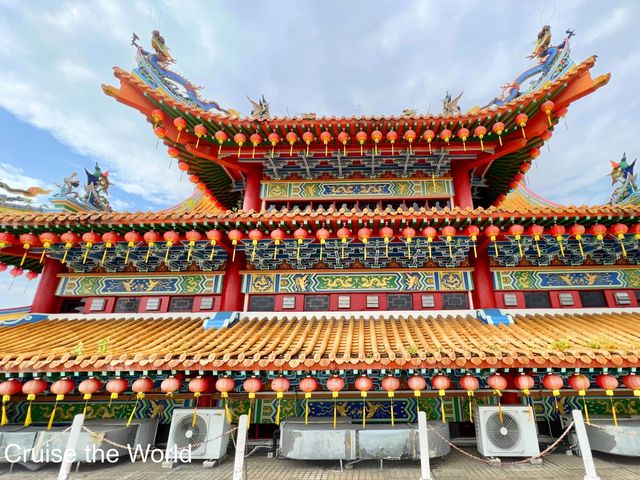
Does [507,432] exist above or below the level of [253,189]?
below

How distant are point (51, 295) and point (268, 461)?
6526 mm

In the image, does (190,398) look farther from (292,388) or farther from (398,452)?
(398,452)

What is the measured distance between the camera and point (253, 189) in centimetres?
891

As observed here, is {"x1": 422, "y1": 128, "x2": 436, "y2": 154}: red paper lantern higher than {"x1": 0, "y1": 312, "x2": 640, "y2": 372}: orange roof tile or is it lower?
higher

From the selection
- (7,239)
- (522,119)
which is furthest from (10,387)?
(522,119)

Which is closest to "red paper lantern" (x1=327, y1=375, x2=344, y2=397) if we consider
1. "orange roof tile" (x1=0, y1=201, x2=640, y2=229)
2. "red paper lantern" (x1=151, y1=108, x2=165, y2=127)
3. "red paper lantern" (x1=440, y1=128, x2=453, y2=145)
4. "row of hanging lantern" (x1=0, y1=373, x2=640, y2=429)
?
"row of hanging lantern" (x1=0, y1=373, x2=640, y2=429)

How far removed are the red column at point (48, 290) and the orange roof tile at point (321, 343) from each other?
0.45 m

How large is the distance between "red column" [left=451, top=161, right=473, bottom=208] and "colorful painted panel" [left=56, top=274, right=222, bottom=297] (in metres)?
6.73

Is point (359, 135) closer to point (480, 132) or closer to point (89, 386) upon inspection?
point (480, 132)

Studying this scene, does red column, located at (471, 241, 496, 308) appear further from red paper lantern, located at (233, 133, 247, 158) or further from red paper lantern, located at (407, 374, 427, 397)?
red paper lantern, located at (233, 133, 247, 158)

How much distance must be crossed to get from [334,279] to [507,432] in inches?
174

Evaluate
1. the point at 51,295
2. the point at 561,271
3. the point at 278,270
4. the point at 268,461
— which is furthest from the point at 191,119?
the point at 561,271

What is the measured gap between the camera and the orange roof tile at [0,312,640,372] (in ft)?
14.6

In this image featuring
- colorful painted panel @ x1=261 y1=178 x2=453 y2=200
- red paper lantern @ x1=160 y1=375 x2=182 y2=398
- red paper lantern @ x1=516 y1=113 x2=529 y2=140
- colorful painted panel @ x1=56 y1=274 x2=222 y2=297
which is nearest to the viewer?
red paper lantern @ x1=160 y1=375 x2=182 y2=398
